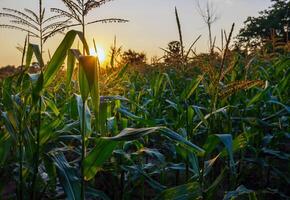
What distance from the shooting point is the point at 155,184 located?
218cm

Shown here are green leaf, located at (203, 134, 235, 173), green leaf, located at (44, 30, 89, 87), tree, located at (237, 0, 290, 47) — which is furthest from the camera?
tree, located at (237, 0, 290, 47)

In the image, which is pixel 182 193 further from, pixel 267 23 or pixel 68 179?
pixel 267 23

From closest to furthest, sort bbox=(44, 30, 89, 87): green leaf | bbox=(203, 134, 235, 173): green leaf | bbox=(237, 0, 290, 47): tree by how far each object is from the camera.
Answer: bbox=(44, 30, 89, 87): green leaf, bbox=(203, 134, 235, 173): green leaf, bbox=(237, 0, 290, 47): tree

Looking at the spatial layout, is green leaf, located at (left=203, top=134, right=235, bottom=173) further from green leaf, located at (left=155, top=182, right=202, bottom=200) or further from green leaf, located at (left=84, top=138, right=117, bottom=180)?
green leaf, located at (left=84, top=138, right=117, bottom=180)

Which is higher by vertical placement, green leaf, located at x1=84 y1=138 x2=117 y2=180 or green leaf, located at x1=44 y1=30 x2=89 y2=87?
green leaf, located at x1=44 y1=30 x2=89 y2=87

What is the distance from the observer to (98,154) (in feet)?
5.15

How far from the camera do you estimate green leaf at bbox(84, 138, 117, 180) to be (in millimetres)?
1545

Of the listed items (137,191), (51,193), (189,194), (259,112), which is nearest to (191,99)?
(259,112)

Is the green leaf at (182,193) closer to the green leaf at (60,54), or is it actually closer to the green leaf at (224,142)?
the green leaf at (224,142)

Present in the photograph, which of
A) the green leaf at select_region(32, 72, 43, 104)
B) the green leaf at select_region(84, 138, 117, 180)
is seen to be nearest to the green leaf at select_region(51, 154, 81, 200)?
the green leaf at select_region(84, 138, 117, 180)

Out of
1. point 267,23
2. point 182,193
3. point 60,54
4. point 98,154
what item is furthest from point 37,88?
point 267,23

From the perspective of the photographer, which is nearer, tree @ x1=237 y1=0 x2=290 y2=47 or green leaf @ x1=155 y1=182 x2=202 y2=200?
green leaf @ x1=155 y1=182 x2=202 y2=200

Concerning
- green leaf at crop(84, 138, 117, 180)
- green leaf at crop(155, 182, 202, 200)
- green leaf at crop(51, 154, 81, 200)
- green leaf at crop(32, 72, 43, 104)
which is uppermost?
green leaf at crop(32, 72, 43, 104)

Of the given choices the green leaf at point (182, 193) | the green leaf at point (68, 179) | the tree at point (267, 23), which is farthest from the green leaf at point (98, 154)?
the tree at point (267, 23)
